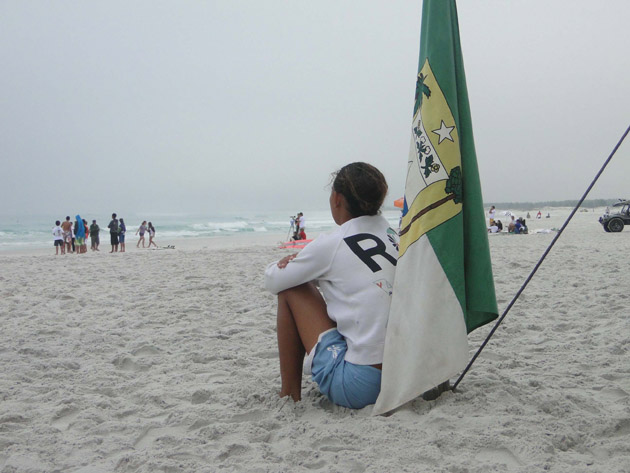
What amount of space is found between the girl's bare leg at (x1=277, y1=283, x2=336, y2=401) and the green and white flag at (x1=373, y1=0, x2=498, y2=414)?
36 centimetres

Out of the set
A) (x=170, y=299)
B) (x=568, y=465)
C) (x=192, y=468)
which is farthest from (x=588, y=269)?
(x=192, y=468)

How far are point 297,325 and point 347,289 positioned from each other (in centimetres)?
33

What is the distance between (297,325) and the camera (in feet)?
7.90

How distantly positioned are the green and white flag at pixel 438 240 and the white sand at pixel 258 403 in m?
0.25

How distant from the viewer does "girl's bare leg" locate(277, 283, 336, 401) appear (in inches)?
92.9

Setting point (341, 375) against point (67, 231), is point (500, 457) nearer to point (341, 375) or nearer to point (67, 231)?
point (341, 375)

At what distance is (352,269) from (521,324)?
2475mm

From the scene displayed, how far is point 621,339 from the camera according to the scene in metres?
3.45

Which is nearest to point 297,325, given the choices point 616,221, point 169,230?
point 616,221

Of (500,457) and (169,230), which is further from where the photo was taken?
(169,230)

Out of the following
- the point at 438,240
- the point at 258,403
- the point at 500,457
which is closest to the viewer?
the point at 500,457

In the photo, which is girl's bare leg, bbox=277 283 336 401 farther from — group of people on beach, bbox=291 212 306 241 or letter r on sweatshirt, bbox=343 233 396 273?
group of people on beach, bbox=291 212 306 241

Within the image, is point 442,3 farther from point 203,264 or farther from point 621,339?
point 203,264

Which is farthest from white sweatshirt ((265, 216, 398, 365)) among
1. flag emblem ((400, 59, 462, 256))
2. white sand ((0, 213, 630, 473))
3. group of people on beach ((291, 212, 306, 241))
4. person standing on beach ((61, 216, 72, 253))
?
person standing on beach ((61, 216, 72, 253))
